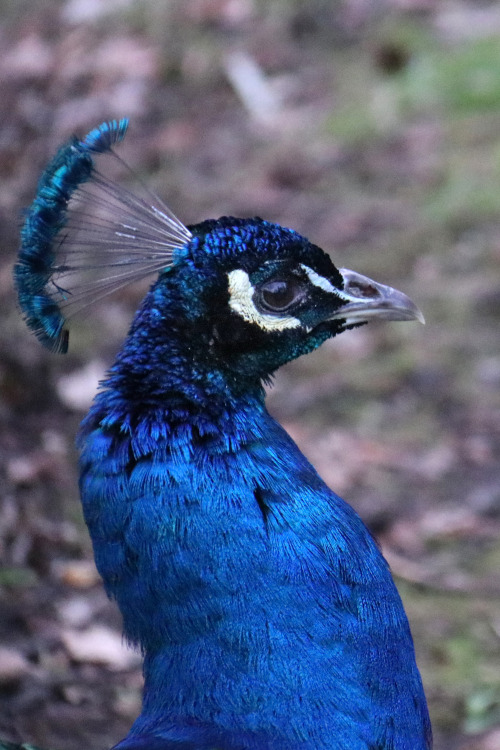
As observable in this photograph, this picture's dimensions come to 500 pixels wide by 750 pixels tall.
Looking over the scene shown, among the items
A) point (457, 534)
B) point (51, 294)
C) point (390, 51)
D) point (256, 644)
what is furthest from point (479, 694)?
point (390, 51)

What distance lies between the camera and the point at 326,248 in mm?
4406

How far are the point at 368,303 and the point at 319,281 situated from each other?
0.10m

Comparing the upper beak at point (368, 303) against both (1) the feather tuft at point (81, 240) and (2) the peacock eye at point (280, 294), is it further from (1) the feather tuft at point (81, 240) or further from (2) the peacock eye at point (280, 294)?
(1) the feather tuft at point (81, 240)

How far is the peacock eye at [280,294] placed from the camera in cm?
173

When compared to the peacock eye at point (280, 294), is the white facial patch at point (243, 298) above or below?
below

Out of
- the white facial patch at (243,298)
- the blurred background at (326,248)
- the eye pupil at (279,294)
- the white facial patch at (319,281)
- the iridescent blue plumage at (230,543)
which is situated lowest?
the iridescent blue plumage at (230,543)

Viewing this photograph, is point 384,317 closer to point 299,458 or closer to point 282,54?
point 299,458

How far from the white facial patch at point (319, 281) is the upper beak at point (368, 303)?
0.08 feet

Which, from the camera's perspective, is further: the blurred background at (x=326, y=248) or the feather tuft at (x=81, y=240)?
the blurred background at (x=326, y=248)

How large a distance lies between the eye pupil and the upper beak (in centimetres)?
9

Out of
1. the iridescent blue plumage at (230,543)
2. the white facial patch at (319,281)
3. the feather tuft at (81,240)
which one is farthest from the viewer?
the white facial patch at (319,281)

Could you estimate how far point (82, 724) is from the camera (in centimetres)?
227

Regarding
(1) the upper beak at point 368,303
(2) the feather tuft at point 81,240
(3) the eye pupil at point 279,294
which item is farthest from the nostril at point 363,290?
(2) the feather tuft at point 81,240

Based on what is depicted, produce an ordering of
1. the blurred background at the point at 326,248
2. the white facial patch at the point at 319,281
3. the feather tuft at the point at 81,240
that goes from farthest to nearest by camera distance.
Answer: the blurred background at the point at 326,248 → the white facial patch at the point at 319,281 → the feather tuft at the point at 81,240
